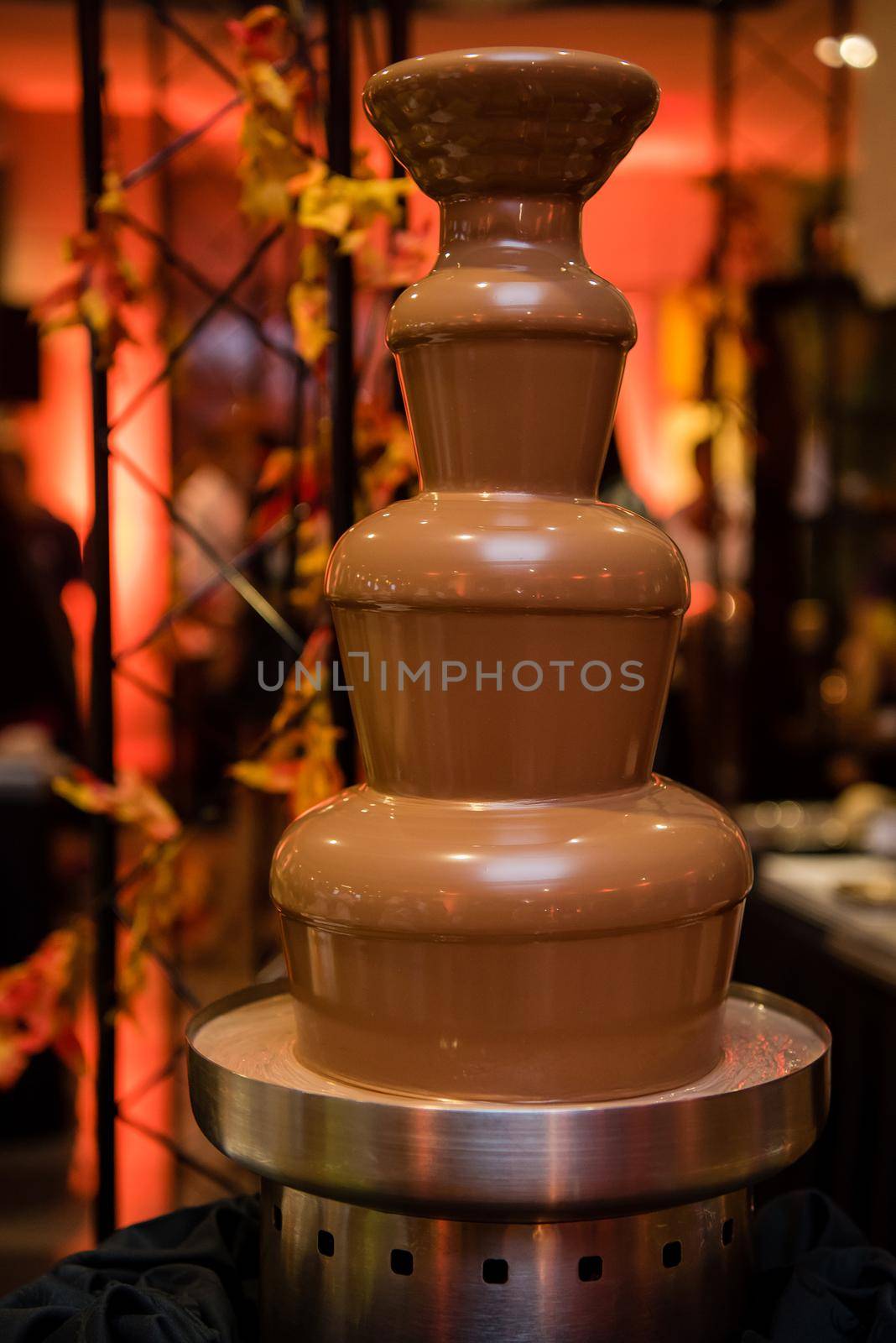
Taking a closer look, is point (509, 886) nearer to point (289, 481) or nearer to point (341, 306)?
point (341, 306)

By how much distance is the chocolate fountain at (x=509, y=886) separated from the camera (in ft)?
2.65

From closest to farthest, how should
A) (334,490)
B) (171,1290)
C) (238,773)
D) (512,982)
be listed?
(512,982)
(171,1290)
(334,490)
(238,773)

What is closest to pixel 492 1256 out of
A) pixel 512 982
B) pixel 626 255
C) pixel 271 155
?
pixel 512 982

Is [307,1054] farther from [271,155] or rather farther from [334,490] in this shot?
[271,155]

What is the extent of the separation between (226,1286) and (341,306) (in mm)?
845

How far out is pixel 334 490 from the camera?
4.58 ft

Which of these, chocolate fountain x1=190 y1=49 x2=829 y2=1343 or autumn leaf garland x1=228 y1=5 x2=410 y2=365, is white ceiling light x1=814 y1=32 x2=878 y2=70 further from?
chocolate fountain x1=190 y1=49 x2=829 y2=1343

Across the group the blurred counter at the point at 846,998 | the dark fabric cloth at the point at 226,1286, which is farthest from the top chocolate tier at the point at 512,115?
the blurred counter at the point at 846,998

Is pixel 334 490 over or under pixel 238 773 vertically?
over

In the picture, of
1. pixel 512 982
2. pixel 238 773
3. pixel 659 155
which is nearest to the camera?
pixel 512 982

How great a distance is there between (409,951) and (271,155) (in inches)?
34.9

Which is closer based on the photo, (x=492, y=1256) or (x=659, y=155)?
(x=492, y=1256)

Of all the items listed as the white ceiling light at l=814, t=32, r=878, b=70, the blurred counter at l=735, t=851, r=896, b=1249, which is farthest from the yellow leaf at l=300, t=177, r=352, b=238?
the white ceiling light at l=814, t=32, r=878, b=70

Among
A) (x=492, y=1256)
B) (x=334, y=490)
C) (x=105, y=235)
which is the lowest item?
(x=492, y=1256)
